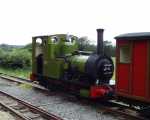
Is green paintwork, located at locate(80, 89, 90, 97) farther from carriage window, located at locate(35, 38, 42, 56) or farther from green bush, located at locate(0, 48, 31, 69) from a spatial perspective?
green bush, located at locate(0, 48, 31, 69)

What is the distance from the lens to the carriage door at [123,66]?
452 inches

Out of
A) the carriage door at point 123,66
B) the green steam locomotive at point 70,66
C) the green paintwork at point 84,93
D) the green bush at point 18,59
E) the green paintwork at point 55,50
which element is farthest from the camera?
the green bush at point 18,59

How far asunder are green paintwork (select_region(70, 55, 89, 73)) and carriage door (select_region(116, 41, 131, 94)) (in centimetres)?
328

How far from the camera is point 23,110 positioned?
13234mm

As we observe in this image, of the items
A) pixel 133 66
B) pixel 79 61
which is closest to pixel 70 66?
pixel 79 61

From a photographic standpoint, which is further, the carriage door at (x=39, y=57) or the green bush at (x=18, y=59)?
the green bush at (x=18, y=59)

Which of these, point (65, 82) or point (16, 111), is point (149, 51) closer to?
point (16, 111)

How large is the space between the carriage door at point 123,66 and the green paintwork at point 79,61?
3.28 m

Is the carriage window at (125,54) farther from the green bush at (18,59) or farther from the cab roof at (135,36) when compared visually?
the green bush at (18,59)

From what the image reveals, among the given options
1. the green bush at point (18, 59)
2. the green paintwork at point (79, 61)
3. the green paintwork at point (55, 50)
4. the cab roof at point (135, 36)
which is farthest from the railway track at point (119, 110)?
the green bush at point (18, 59)

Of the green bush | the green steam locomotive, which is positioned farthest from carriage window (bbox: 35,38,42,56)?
the green bush

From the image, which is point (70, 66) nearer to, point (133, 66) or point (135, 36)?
point (133, 66)

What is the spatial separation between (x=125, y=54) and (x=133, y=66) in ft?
2.25

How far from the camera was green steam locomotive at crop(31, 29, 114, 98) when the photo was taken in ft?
47.0
